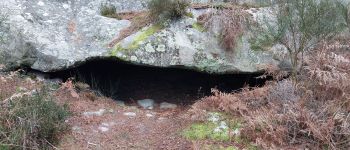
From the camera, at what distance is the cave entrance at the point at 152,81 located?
7.82m

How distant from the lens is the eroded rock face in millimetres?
7188

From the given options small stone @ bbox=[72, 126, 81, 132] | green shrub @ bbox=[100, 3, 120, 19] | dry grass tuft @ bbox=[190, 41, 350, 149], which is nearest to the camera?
dry grass tuft @ bbox=[190, 41, 350, 149]

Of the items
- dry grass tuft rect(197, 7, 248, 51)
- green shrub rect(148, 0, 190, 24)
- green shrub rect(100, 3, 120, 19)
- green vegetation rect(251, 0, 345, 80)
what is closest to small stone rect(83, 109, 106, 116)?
green shrub rect(148, 0, 190, 24)

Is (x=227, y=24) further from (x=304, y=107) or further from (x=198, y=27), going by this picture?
(x=304, y=107)

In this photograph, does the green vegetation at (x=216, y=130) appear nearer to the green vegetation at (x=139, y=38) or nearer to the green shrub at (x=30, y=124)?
the green shrub at (x=30, y=124)

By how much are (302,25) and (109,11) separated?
3511 millimetres

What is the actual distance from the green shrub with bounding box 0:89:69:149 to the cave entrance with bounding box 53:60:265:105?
6.97ft

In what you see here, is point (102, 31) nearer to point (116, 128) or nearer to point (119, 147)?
point (116, 128)

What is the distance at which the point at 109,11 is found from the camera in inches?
316

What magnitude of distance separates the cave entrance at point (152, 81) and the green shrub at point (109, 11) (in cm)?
85

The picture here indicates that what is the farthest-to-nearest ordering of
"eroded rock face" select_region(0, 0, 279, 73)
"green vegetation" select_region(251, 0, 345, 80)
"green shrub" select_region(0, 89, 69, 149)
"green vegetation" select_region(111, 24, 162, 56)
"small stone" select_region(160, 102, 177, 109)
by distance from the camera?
"small stone" select_region(160, 102, 177, 109), "green vegetation" select_region(111, 24, 162, 56), "eroded rock face" select_region(0, 0, 279, 73), "green vegetation" select_region(251, 0, 345, 80), "green shrub" select_region(0, 89, 69, 149)

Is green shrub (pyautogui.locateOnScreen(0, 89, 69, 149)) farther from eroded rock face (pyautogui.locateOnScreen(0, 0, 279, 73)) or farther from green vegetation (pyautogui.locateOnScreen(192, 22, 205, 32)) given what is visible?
green vegetation (pyautogui.locateOnScreen(192, 22, 205, 32))

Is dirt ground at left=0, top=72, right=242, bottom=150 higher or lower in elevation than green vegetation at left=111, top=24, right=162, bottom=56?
lower

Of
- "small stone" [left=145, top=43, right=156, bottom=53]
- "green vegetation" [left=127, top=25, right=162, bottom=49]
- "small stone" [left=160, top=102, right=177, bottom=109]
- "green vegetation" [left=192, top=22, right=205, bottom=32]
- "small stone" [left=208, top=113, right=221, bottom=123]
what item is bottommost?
"small stone" [left=160, top=102, right=177, bottom=109]
